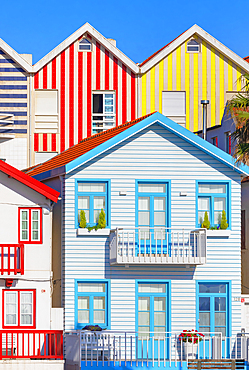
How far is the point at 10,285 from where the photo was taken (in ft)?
75.7

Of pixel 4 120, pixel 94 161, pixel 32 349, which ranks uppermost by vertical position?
pixel 4 120

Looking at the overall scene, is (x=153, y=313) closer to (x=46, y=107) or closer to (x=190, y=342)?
(x=190, y=342)

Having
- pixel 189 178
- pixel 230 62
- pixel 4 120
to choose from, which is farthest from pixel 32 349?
pixel 230 62

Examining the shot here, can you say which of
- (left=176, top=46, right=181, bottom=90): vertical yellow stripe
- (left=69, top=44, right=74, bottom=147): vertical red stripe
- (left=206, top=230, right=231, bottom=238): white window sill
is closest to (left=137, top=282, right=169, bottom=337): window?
(left=206, top=230, right=231, bottom=238): white window sill

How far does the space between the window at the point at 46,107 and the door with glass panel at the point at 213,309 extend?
17929mm

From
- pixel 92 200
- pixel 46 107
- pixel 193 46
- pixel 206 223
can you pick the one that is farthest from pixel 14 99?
pixel 206 223

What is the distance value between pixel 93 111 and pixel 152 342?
19.7 meters

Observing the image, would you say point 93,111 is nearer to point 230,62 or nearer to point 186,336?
point 230,62

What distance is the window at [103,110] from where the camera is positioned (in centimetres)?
3897

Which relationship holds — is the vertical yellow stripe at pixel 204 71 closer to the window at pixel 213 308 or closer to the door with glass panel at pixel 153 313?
the window at pixel 213 308

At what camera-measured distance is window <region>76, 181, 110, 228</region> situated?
23953 mm

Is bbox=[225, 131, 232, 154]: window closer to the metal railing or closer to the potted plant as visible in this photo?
the metal railing

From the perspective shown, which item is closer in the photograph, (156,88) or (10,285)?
→ (10,285)

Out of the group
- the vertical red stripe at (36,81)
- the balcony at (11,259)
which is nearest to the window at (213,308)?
the balcony at (11,259)
